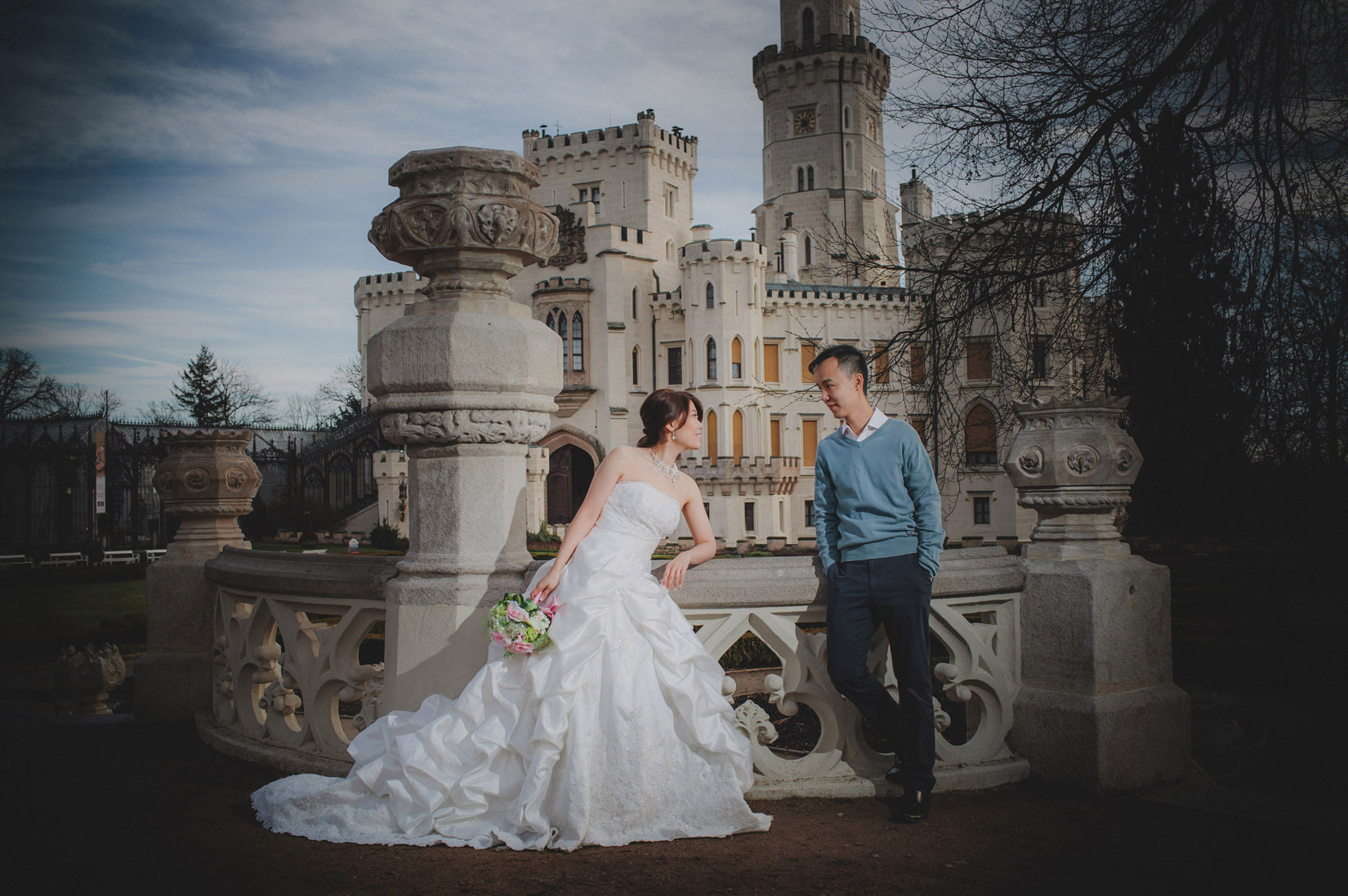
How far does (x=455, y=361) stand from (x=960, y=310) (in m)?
4.44

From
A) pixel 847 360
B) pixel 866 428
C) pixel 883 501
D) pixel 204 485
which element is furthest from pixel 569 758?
pixel 204 485

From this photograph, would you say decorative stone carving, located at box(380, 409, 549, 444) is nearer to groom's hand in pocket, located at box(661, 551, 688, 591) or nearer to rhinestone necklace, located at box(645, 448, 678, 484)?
rhinestone necklace, located at box(645, 448, 678, 484)

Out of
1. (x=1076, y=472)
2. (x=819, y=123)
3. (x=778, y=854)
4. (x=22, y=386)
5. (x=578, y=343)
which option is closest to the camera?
(x=778, y=854)

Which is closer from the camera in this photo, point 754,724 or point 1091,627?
point 754,724

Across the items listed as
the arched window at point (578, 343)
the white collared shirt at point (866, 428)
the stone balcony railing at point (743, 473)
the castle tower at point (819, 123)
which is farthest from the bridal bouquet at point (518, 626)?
the castle tower at point (819, 123)

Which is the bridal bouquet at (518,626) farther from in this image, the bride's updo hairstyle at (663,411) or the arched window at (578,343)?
the arched window at (578,343)

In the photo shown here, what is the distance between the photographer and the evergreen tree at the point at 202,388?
5162 cm

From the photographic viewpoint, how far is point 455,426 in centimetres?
386

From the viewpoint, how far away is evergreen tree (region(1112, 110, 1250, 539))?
221 inches

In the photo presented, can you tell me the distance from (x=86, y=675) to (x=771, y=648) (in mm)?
5591

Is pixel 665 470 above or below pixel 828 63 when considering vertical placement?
below

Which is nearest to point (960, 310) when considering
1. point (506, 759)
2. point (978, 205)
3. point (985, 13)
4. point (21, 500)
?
point (978, 205)

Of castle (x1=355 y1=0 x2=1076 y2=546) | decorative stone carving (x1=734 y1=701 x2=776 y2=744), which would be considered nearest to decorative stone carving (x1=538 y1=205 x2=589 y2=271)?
castle (x1=355 y1=0 x2=1076 y2=546)

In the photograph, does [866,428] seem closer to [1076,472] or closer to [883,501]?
[883,501]
